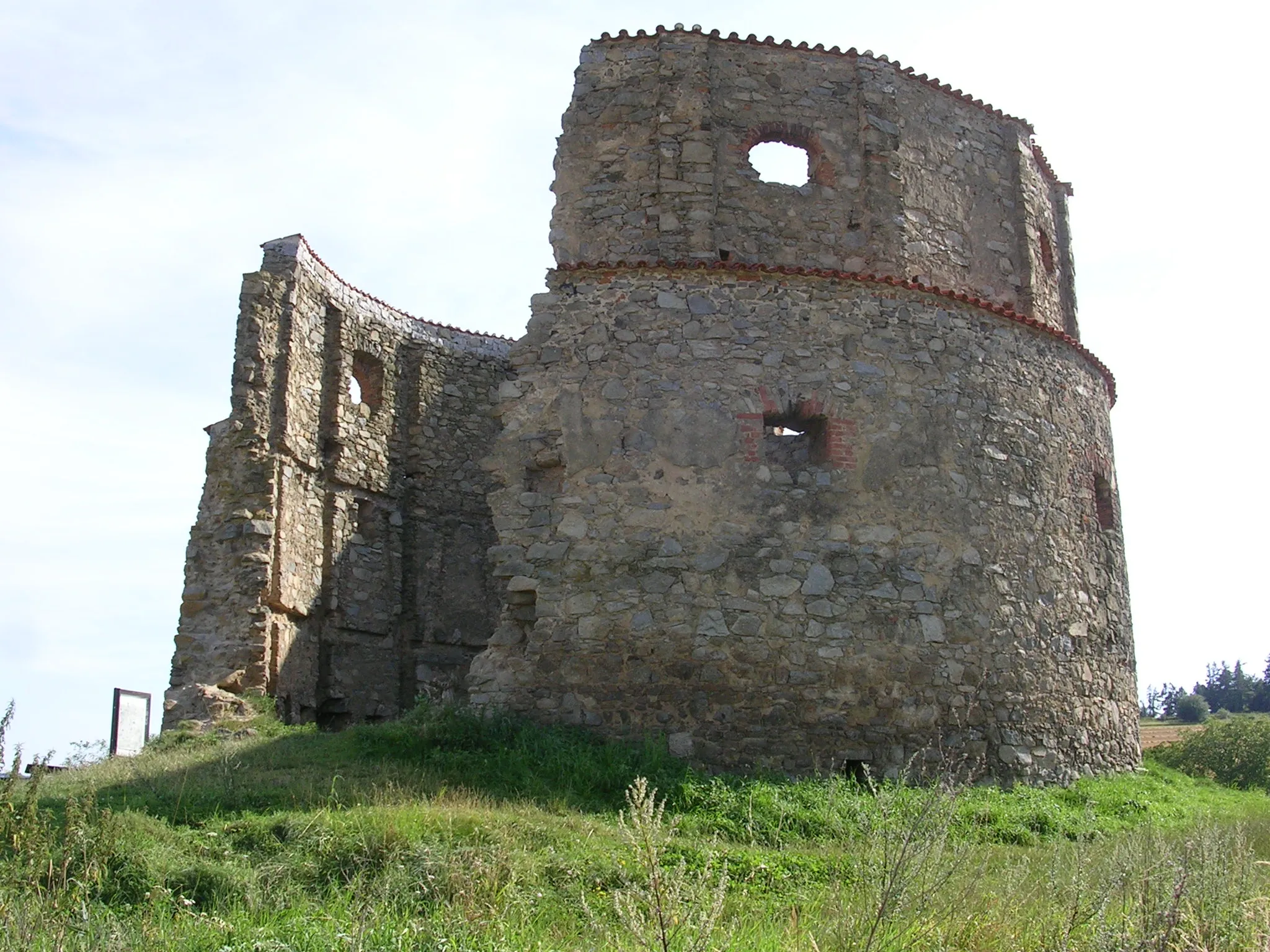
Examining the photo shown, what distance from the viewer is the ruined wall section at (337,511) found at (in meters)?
13.4

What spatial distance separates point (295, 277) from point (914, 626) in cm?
840

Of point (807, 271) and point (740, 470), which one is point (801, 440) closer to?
point (740, 470)

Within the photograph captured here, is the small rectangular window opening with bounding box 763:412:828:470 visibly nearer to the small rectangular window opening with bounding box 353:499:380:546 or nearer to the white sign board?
the small rectangular window opening with bounding box 353:499:380:546

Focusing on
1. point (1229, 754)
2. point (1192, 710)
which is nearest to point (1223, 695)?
point (1192, 710)

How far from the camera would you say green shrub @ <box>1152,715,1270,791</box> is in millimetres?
15000

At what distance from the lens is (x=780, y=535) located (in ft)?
35.3

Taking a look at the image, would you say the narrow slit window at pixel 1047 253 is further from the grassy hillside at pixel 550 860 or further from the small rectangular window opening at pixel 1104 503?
the grassy hillside at pixel 550 860

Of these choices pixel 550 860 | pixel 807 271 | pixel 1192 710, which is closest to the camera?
pixel 550 860

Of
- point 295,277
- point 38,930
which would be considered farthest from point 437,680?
point 38,930

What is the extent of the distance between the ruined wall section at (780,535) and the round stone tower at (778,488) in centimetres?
2

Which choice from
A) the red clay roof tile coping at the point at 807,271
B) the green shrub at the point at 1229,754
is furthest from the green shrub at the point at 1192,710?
the red clay roof tile coping at the point at 807,271

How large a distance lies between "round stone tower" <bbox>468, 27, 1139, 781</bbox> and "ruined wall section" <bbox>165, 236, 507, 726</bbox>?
1.88 meters

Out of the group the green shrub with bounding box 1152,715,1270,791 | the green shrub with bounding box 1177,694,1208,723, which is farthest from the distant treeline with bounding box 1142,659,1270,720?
the green shrub with bounding box 1152,715,1270,791

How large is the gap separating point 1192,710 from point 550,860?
127ft
